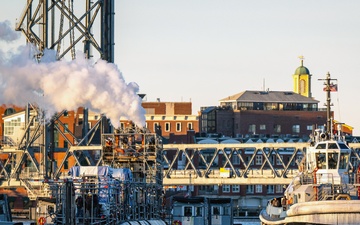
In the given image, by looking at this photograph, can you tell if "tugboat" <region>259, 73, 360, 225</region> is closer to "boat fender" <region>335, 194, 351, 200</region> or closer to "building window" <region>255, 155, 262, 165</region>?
"boat fender" <region>335, 194, 351, 200</region>

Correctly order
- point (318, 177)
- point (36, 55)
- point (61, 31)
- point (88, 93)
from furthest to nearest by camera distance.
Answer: point (61, 31) < point (36, 55) < point (88, 93) < point (318, 177)

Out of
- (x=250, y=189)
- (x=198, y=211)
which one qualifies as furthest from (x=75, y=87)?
(x=250, y=189)

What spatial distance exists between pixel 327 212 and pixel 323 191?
4.99 meters

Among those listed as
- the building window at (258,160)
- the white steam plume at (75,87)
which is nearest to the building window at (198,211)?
the white steam plume at (75,87)

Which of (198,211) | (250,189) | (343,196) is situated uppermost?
(250,189)

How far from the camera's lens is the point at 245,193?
162 m

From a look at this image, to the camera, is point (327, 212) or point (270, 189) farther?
point (270, 189)

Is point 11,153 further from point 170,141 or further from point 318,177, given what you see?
point 318,177

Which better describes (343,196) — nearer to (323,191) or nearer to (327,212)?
(327,212)

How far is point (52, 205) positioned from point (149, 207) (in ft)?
31.9

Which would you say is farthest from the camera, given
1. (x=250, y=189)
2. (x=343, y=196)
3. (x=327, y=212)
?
(x=250, y=189)

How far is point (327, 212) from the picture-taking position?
228 ft

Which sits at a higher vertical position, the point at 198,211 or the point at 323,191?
the point at 323,191

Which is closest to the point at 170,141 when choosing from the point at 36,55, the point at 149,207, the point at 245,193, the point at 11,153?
the point at 245,193
